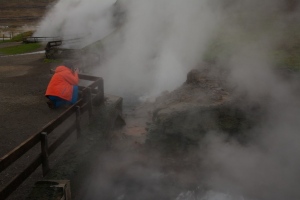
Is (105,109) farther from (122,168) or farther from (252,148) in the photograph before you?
(252,148)

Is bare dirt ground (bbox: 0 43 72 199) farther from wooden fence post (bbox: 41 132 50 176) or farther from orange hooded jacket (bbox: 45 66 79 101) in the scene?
orange hooded jacket (bbox: 45 66 79 101)

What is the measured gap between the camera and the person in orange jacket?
20.5 ft

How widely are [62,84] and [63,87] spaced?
2.6 inches

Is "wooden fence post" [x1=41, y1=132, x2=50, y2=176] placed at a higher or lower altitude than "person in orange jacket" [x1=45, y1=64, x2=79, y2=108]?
lower

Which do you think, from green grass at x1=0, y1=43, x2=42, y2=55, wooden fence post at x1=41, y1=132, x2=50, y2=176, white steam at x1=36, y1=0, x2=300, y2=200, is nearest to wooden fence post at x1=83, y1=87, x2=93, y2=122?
wooden fence post at x1=41, y1=132, x2=50, y2=176

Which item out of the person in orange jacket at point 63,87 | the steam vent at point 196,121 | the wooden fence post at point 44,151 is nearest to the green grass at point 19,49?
the person in orange jacket at point 63,87

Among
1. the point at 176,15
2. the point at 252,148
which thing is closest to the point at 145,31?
the point at 176,15

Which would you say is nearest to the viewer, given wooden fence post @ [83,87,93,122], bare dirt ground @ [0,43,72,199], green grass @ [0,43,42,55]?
bare dirt ground @ [0,43,72,199]

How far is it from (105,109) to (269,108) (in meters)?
3.53

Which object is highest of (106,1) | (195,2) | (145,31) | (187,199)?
(106,1)

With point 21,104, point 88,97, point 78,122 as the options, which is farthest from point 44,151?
point 21,104

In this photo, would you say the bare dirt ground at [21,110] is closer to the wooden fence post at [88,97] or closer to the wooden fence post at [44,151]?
the wooden fence post at [44,151]

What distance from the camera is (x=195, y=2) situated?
12.7m

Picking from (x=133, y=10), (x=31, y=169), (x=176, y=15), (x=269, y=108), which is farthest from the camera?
(x=133, y=10)
